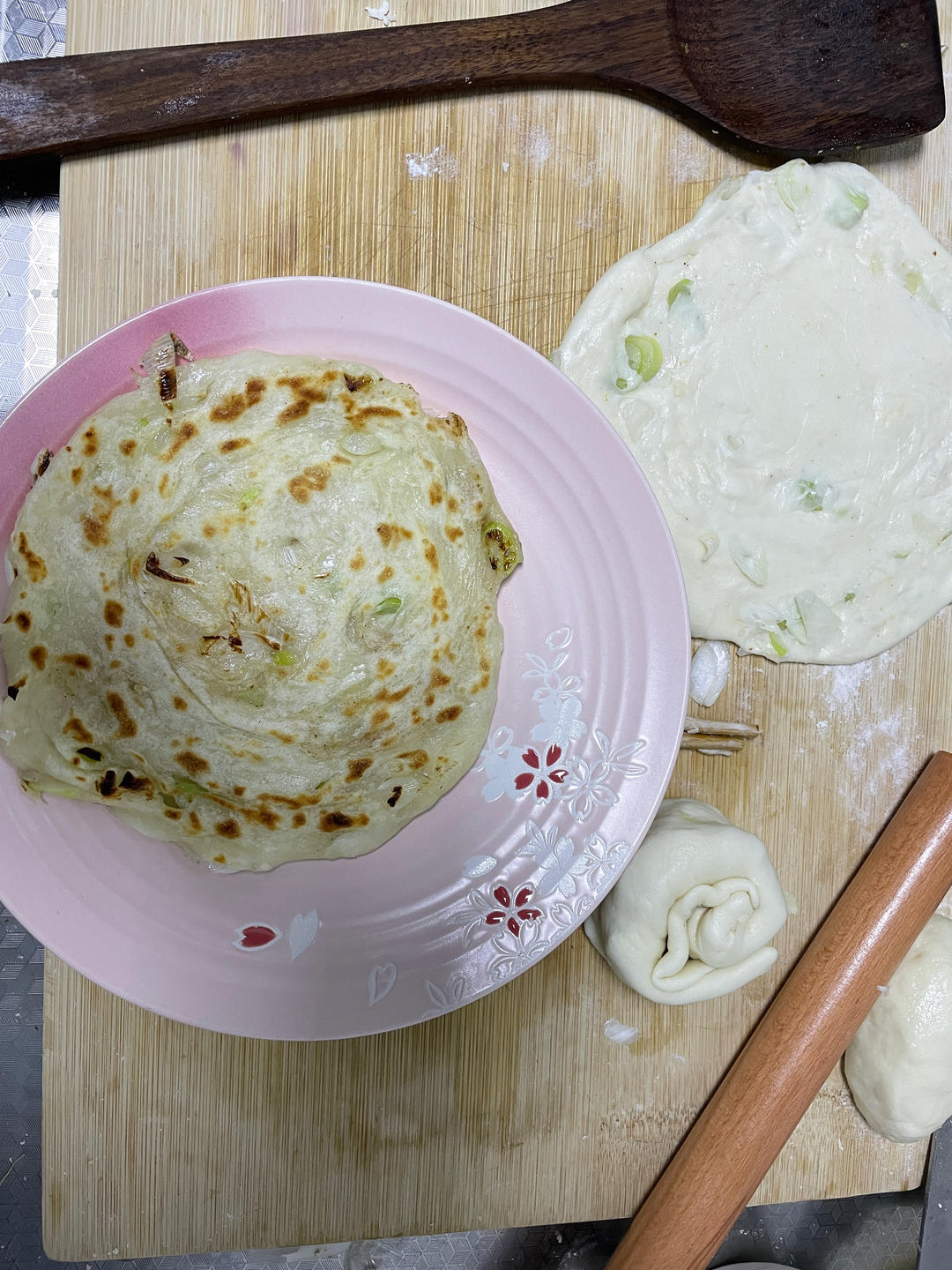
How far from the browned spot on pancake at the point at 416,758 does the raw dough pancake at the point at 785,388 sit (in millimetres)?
408

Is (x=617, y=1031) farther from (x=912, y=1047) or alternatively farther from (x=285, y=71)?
(x=285, y=71)

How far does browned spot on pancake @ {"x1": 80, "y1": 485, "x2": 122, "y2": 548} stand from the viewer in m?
0.83

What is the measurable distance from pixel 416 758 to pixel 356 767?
7cm

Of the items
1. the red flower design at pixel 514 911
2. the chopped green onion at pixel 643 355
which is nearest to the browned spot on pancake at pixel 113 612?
the red flower design at pixel 514 911

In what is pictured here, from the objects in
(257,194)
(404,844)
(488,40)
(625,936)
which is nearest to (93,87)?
(257,194)

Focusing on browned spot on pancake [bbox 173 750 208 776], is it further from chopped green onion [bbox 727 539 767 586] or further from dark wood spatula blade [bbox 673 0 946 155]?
dark wood spatula blade [bbox 673 0 946 155]

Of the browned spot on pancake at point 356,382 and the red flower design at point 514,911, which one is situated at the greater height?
the browned spot on pancake at point 356,382

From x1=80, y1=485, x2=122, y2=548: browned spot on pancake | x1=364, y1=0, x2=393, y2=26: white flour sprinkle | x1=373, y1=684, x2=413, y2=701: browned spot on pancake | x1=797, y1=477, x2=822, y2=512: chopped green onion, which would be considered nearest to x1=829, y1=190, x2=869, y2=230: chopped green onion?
x1=797, y1=477, x2=822, y2=512: chopped green onion

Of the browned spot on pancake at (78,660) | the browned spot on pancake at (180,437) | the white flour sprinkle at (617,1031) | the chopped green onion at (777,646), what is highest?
the browned spot on pancake at (180,437)

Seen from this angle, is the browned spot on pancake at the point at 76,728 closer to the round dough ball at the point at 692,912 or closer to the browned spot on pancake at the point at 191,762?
the browned spot on pancake at the point at 191,762

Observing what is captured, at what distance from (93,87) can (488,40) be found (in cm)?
46

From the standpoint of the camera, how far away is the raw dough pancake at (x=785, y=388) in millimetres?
1070

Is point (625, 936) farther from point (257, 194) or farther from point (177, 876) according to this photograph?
point (257, 194)

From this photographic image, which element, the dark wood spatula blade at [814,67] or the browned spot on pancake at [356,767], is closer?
the browned spot on pancake at [356,767]
